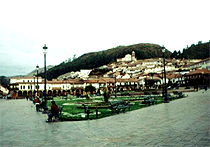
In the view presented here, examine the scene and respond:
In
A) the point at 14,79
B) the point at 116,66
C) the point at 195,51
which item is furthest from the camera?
the point at 116,66

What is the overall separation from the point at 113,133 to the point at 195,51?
153 m

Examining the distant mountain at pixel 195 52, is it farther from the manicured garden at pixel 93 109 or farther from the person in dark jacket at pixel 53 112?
the person in dark jacket at pixel 53 112

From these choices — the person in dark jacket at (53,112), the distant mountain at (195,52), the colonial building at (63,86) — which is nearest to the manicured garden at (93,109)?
the person in dark jacket at (53,112)

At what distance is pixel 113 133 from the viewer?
31.8 ft

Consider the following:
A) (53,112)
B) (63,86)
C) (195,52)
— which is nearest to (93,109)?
(53,112)

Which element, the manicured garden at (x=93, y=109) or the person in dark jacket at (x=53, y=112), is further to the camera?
the manicured garden at (x=93, y=109)

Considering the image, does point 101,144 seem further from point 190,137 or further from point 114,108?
point 114,108

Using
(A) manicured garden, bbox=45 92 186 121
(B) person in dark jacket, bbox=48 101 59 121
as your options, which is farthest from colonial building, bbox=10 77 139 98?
(B) person in dark jacket, bbox=48 101 59 121

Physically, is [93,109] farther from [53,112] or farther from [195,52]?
[195,52]

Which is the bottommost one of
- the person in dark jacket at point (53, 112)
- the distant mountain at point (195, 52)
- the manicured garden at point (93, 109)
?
the manicured garden at point (93, 109)

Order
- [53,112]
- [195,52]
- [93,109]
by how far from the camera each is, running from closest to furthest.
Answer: [53,112] < [93,109] < [195,52]

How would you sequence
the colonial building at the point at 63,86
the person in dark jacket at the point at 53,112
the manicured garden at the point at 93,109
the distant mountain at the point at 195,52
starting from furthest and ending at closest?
the distant mountain at the point at 195,52, the colonial building at the point at 63,86, the manicured garden at the point at 93,109, the person in dark jacket at the point at 53,112

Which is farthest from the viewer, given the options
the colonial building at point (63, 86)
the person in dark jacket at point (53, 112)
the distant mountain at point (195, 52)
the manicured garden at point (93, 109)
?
the distant mountain at point (195, 52)

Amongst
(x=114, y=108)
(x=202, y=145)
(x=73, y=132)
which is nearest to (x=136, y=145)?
(x=202, y=145)
